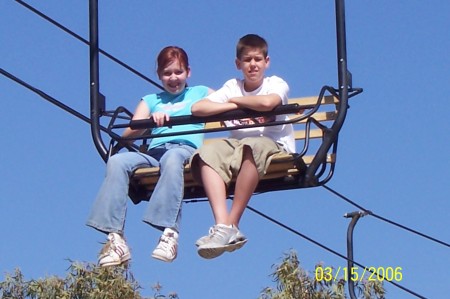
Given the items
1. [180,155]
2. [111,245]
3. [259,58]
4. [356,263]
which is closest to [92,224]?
[111,245]

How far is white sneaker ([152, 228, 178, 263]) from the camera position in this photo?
6645mm

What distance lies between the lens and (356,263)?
1027cm

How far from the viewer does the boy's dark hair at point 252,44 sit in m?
7.04

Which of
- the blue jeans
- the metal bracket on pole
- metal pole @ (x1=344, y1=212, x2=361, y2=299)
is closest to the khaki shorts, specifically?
the blue jeans

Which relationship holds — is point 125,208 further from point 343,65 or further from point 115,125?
point 343,65

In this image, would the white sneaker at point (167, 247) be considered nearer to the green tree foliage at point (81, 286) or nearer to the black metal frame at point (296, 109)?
the black metal frame at point (296, 109)

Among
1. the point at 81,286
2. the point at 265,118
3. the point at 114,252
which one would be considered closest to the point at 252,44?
the point at 265,118

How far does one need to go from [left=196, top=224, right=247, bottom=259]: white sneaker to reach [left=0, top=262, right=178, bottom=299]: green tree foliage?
8.46 meters

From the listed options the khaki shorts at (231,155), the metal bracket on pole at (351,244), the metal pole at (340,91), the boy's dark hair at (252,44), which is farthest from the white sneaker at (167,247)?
the metal bracket on pole at (351,244)

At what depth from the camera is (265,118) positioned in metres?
6.98

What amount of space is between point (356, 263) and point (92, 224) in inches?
153

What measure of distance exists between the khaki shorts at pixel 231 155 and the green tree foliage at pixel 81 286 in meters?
8.30

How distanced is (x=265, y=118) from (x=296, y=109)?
29 cm

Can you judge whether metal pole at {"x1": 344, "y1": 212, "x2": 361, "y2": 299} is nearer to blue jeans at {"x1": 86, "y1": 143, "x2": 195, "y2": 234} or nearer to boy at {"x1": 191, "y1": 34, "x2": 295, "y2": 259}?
boy at {"x1": 191, "y1": 34, "x2": 295, "y2": 259}
